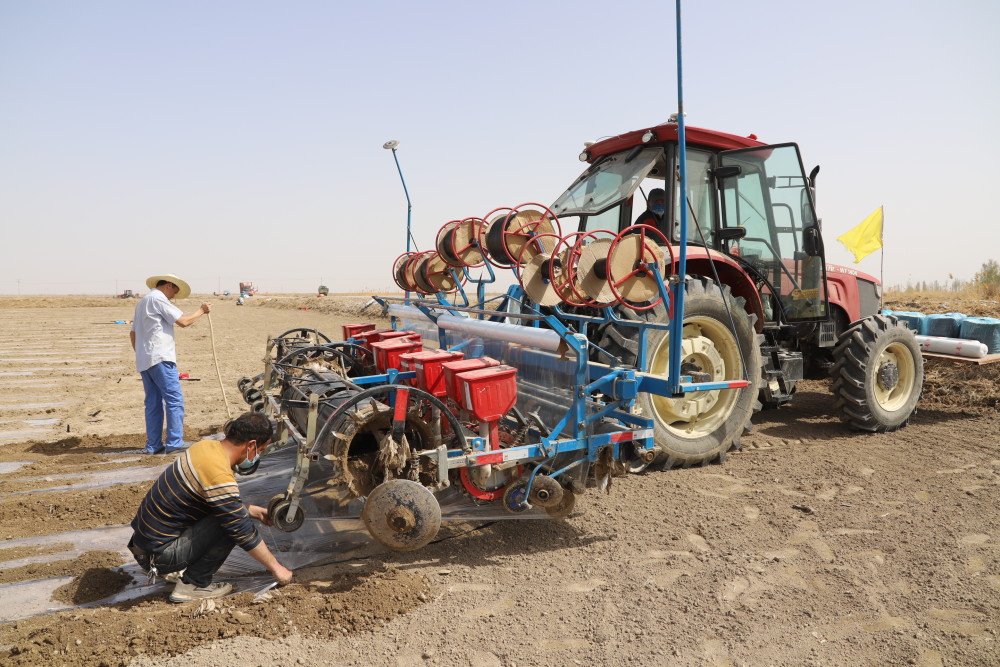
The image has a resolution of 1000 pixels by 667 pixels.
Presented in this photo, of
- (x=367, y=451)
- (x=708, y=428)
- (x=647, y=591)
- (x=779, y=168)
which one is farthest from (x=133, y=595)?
(x=779, y=168)

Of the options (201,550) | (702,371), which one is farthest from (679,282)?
(201,550)

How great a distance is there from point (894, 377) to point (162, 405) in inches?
261

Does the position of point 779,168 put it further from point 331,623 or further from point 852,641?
point 331,623

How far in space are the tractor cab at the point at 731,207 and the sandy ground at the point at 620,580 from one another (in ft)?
4.72

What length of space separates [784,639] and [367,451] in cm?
230

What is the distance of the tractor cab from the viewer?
17.0 feet

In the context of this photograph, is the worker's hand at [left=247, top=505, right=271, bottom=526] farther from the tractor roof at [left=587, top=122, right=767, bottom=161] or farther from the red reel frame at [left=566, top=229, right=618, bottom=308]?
the tractor roof at [left=587, top=122, right=767, bottom=161]

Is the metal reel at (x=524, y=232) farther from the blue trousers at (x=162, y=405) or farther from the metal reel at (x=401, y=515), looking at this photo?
the blue trousers at (x=162, y=405)

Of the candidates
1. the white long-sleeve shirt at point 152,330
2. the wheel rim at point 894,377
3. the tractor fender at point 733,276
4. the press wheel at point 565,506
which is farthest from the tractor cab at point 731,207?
the white long-sleeve shirt at point 152,330

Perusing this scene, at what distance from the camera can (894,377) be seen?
20.1 ft

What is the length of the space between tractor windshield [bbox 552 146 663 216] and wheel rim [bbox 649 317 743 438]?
46.2 inches

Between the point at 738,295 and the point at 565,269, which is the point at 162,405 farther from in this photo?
the point at 738,295

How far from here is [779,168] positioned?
5797 millimetres

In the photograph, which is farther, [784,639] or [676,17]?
[676,17]
